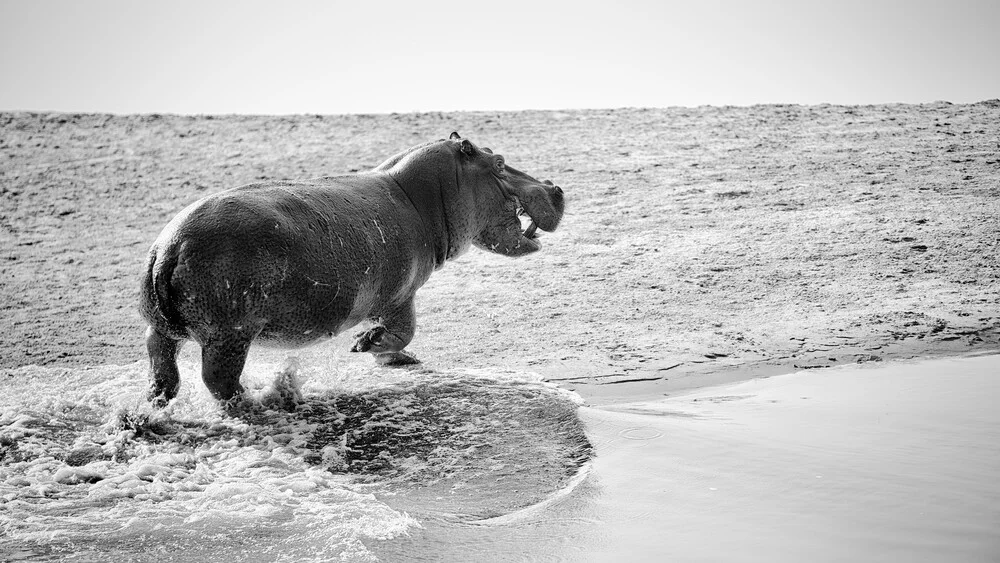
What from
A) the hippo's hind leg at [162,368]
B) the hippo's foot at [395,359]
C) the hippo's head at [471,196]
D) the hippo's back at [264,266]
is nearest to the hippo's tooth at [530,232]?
the hippo's head at [471,196]

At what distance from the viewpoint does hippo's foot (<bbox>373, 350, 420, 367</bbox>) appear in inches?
245

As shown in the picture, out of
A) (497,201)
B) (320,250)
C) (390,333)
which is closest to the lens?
(320,250)

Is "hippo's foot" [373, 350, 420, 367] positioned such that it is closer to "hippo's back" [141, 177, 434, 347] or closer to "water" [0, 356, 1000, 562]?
"water" [0, 356, 1000, 562]

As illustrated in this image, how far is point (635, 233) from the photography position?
10031 mm

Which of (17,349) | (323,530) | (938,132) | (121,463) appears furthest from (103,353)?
(938,132)

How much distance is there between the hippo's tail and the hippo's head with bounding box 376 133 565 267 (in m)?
A: 1.69

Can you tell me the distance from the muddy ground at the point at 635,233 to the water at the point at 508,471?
915 mm

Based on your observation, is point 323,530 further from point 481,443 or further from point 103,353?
point 103,353

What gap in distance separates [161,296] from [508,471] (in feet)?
6.33

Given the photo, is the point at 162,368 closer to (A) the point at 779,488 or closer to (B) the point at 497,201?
(B) the point at 497,201

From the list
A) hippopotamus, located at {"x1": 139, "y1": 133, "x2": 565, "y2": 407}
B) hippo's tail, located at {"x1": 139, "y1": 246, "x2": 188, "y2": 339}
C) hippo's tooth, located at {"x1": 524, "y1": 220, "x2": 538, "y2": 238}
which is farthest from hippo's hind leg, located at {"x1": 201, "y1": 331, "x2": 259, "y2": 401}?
hippo's tooth, located at {"x1": 524, "y1": 220, "x2": 538, "y2": 238}

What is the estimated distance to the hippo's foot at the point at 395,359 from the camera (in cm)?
623

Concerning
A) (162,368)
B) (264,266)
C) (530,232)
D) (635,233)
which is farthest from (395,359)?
(635,233)

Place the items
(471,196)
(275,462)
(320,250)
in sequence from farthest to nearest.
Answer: (471,196)
(320,250)
(275,462)
